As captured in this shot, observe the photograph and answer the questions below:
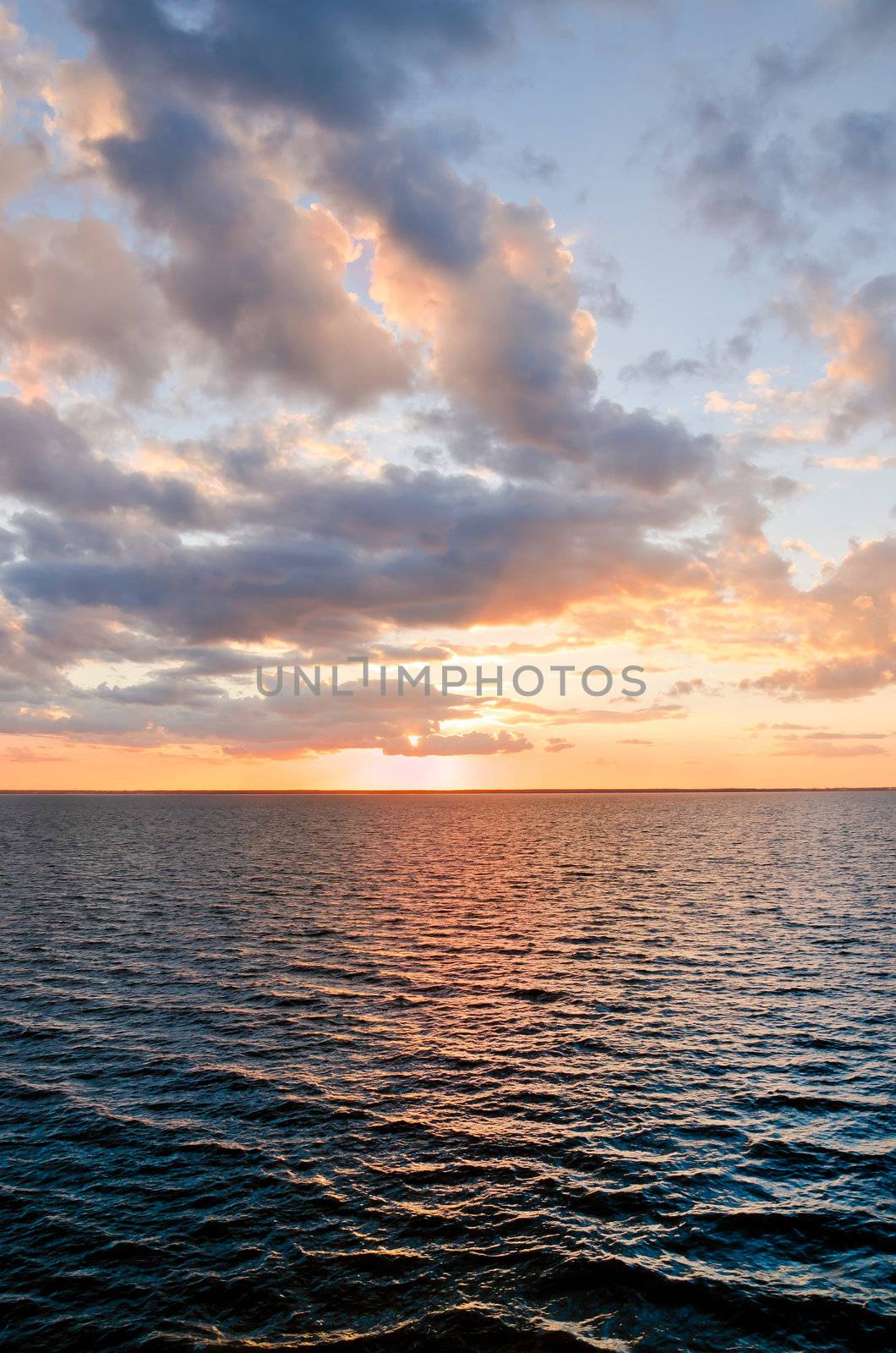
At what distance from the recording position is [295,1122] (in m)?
26.9

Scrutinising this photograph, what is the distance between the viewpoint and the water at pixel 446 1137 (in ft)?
58.7

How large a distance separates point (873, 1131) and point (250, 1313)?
823 inches

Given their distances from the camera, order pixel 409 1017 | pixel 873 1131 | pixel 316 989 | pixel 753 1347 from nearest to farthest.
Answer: pixel 753 1347 → pixel 873 1131 → pixel 409 1017 → pixel 316 989

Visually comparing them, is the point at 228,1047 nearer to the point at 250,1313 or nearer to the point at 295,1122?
the point at 295,1122

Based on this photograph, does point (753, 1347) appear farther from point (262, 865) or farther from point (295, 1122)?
point (262, 865)

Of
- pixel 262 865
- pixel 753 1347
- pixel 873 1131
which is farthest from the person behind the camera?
pixel 262 865

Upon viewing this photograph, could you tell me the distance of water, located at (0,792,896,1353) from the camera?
58.7 ft

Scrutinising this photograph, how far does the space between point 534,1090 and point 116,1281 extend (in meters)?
15.8

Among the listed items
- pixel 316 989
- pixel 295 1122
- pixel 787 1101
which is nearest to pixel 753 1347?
pixel 787 1101

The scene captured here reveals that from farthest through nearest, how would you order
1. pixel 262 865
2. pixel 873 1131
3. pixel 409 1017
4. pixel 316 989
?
pixel 262 865, pixel 316 989, pixel 409 1017, pixel 873 1131

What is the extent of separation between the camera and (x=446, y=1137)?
2580 cm

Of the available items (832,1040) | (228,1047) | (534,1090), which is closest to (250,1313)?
(534,1090)

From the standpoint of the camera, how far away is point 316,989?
42750 millimetres

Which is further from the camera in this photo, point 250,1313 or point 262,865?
point 262,865
